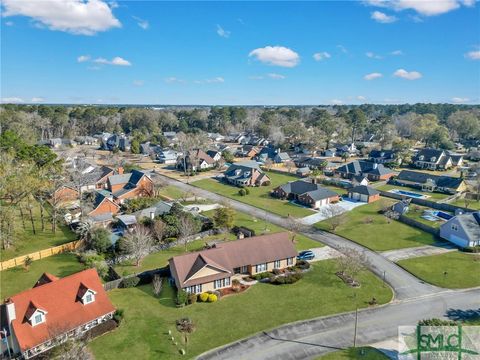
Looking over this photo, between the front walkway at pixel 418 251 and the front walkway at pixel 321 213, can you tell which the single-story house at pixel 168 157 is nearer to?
the front walkway at pixel 321 213

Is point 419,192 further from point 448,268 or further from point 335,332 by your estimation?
point 335,332

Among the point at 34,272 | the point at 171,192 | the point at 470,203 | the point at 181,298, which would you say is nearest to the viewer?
the point at 181,298

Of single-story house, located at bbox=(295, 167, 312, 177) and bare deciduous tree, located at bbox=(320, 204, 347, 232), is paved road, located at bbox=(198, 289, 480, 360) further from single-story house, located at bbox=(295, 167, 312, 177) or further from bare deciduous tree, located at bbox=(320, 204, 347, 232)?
single-story house, located at bbox=(295, 167, 312, 177)

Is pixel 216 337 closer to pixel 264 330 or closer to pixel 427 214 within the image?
pixel 264 330

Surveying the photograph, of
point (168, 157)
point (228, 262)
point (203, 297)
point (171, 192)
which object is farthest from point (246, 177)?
point (203, 297)

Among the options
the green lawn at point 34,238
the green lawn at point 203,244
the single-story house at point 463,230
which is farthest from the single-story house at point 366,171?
the green lawn at point 34,238

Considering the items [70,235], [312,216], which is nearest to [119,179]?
[70,235]
